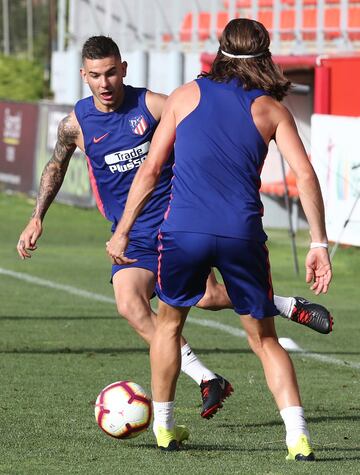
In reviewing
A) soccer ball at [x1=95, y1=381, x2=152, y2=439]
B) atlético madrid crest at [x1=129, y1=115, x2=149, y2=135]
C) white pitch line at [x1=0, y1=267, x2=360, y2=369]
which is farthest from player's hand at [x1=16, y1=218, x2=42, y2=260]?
white pitch line at [x1=0, y1=267, x2=360, y2=369]

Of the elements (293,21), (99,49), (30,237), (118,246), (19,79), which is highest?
(99,49)

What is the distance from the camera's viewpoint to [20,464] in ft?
20.7

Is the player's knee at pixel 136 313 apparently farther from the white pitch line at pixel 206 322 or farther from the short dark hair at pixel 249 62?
the white pitch line at pixel 206 322

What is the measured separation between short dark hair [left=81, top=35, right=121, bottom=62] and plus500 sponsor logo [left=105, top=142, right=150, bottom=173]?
0.55 metres

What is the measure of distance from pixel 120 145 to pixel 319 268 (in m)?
2.17

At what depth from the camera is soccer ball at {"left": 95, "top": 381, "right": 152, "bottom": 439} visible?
268 inches

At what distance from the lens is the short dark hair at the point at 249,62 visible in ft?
20.3

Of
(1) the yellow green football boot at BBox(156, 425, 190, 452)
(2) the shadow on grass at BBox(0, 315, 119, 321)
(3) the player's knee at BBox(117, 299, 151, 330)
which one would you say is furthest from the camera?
(2) the shadow on grass at BBox(0, 315, 119, 321)

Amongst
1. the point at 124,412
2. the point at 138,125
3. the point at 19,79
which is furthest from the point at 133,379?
the point at 19,79

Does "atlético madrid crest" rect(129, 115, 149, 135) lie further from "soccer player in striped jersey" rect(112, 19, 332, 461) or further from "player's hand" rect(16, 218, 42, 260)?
"soccer player in striped jersey" rect(112, 19, 332, 461)

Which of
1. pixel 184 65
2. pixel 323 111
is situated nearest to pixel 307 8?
pixel 184 65

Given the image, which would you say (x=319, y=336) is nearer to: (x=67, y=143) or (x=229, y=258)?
(x=67, y=143)

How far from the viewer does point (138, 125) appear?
7926 mm

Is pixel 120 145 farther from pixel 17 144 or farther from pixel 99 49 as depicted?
pixel 17 144
